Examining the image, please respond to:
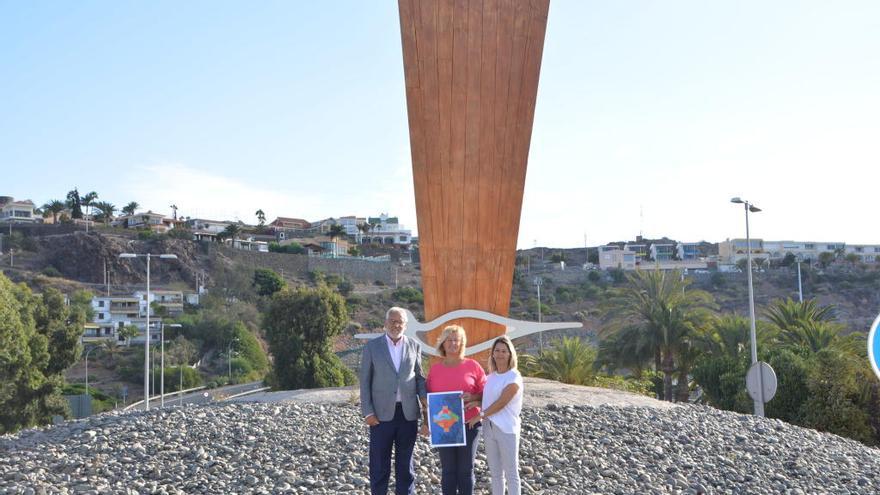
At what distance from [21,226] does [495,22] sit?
81.1 m

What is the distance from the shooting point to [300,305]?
113 ft

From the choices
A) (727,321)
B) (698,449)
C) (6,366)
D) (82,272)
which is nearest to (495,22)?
(698,449)

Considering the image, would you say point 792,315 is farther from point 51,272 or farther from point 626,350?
point 51,272

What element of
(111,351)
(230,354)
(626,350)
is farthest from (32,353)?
(111,351)

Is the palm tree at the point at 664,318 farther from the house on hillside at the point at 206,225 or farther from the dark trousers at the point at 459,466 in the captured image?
the house on hillside at the point at 206,225

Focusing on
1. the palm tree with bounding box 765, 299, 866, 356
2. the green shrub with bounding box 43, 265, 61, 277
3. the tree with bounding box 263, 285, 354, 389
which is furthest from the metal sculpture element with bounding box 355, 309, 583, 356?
the green shrub with bounding box 43, 265, 61, 277

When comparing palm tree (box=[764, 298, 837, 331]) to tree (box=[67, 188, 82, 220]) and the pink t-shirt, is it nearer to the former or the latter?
the pink t-shirt

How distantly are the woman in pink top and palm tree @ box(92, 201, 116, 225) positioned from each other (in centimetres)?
9623

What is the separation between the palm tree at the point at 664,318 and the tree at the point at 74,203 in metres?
81.8

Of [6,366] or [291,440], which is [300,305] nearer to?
[6,366]

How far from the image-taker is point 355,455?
315 inches

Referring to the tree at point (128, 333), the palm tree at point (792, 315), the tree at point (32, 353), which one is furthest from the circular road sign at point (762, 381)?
the tree at point (128, 333)

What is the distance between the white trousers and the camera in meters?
5.49

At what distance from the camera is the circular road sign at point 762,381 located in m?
13.2
